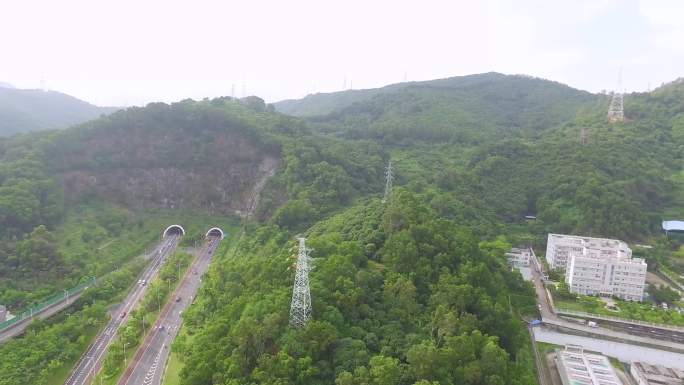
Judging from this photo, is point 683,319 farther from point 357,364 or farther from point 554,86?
point 554,86

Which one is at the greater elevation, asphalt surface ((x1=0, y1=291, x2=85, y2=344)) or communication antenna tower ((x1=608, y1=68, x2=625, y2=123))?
communication antenna tower ((x1=608, y1=68, x2=625, y2=123))

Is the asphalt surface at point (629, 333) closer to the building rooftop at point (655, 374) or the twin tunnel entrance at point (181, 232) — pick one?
the building rooftop at point (655, 374)

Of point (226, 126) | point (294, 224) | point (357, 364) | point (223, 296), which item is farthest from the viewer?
point (226, 126)

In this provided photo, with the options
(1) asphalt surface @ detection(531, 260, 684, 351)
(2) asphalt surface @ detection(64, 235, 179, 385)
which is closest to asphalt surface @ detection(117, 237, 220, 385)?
(2) asphalt surface @ detection(64, 235, 179, 385)

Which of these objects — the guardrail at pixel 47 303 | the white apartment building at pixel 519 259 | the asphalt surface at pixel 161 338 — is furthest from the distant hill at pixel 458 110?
the guardrail at pixel 47 303

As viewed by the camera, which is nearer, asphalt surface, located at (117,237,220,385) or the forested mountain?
the forested mountain

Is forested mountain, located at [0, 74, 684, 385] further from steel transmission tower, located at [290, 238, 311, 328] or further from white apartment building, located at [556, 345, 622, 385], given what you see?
white apartment building, located at [556, 345, 622, 385]

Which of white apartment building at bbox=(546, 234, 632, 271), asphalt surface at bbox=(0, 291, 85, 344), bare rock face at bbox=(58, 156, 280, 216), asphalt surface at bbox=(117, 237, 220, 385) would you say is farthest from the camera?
bare rock face at bbox=(58, 156, 280, 216)

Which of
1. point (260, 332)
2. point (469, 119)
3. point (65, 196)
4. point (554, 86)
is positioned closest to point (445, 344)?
point (260, 332)
